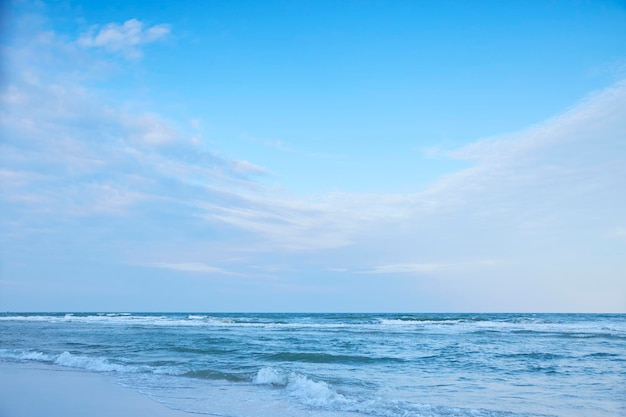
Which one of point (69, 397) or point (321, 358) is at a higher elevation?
point (69, 397)

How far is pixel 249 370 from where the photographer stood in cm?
1466

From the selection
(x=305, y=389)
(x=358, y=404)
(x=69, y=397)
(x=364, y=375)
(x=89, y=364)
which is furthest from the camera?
(x=89, y=364)

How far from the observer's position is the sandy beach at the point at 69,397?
28.5 ft

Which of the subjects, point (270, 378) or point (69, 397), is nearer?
point (69, 397)

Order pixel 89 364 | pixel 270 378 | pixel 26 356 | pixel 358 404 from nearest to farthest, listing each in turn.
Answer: pixel 358 404
pixel 270 378
pixel 89 364
pixel 26 356

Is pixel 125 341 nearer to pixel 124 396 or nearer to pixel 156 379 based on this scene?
pixel 156 379

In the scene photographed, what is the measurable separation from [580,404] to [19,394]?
39.3 ft

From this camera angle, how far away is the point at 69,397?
10039mm

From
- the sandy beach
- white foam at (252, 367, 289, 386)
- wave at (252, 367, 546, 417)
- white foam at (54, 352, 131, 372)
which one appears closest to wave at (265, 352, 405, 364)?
white foam at (252, 367, 289, 386)

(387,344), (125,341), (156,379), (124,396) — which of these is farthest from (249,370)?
(125,341)

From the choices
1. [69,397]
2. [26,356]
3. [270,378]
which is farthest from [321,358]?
[26,356]

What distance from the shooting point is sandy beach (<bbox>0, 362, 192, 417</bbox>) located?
8680mm

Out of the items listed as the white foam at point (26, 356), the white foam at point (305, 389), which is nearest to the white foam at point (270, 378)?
the white foam at point (305, 389)

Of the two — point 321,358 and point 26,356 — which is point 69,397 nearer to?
point 26,356
